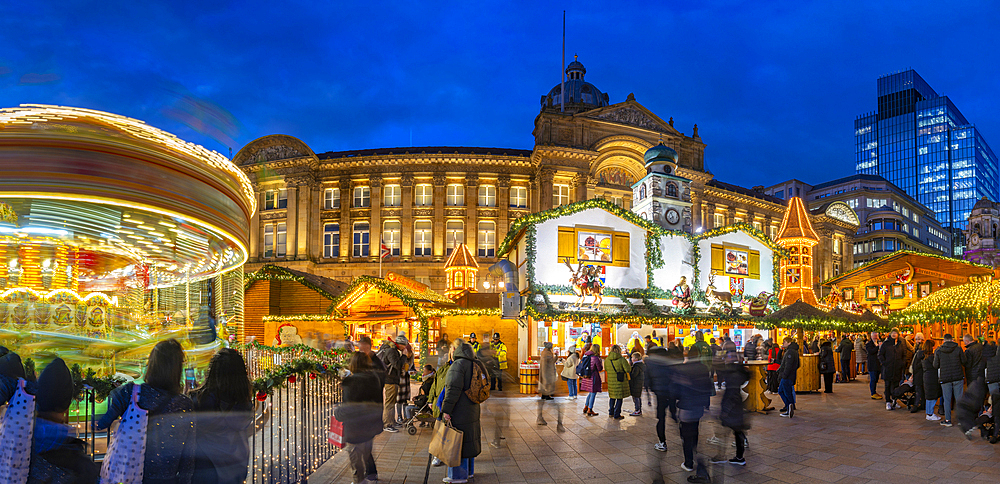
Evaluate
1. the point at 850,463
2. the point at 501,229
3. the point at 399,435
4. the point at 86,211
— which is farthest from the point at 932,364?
the point at 501,229

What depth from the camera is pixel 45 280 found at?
1090 centimetres

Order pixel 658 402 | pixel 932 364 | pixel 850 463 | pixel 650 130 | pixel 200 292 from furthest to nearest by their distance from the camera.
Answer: pixel 650 130
pixel 200 292
pixel 932 364
pixel 658 402
pixel 850 463

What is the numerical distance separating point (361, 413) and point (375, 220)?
36.5 metres

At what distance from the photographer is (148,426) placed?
381cm

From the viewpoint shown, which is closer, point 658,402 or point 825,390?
point 658,402

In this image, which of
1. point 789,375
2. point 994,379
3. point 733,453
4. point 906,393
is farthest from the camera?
point 906,393

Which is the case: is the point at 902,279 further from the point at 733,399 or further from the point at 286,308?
the point at 286,308

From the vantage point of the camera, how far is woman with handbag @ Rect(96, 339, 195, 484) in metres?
3.77

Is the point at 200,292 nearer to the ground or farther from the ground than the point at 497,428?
farther from the ground

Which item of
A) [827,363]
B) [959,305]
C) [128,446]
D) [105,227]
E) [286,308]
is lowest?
[827,363]

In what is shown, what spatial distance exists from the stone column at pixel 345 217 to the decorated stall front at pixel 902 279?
3145cm

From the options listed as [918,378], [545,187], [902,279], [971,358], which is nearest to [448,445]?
[971,358]

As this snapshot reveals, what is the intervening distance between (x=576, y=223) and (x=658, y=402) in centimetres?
1180

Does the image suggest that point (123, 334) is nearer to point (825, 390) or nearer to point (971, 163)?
point (825, 390)
